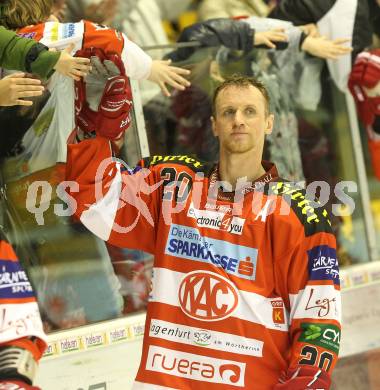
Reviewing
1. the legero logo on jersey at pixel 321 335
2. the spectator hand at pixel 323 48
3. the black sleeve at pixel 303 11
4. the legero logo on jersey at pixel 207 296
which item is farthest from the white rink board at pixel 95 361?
the black sleeve at pixel 303 11

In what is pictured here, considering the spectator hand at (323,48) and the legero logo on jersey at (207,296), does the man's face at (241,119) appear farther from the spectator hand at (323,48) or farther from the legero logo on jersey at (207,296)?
the spectator hand at (323,48)

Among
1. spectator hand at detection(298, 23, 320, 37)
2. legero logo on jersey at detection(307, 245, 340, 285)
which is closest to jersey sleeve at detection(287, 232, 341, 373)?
legero logo on jersey at detection(307, 245, 340, 285)

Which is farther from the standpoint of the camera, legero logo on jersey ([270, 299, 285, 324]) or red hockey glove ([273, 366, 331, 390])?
legero logo on jersey ([270, 299, 285, 324])

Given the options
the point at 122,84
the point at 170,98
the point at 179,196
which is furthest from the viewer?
the point at 170,98

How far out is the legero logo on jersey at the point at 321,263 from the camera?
263cm

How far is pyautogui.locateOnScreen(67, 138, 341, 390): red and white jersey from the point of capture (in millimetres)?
2645

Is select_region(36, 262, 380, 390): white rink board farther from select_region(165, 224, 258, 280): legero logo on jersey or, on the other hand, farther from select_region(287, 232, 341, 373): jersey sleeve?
select_region(287, 232, 341, 373): jersey sleeve

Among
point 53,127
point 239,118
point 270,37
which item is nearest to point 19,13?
point 53,127

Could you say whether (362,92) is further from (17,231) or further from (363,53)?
(17,231)

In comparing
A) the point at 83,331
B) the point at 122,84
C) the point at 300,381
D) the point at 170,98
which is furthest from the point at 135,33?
the point at 300,381

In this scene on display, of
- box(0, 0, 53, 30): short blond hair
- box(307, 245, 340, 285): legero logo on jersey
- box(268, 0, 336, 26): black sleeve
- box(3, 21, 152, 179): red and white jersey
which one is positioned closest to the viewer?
box(307, 245, 340, 285): legero logo on jersey

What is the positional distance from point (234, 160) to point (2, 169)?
1067mm

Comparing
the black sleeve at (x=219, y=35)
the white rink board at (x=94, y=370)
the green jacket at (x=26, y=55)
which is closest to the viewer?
the green jacket at (x=26, y=55)

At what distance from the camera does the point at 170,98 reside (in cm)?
388
